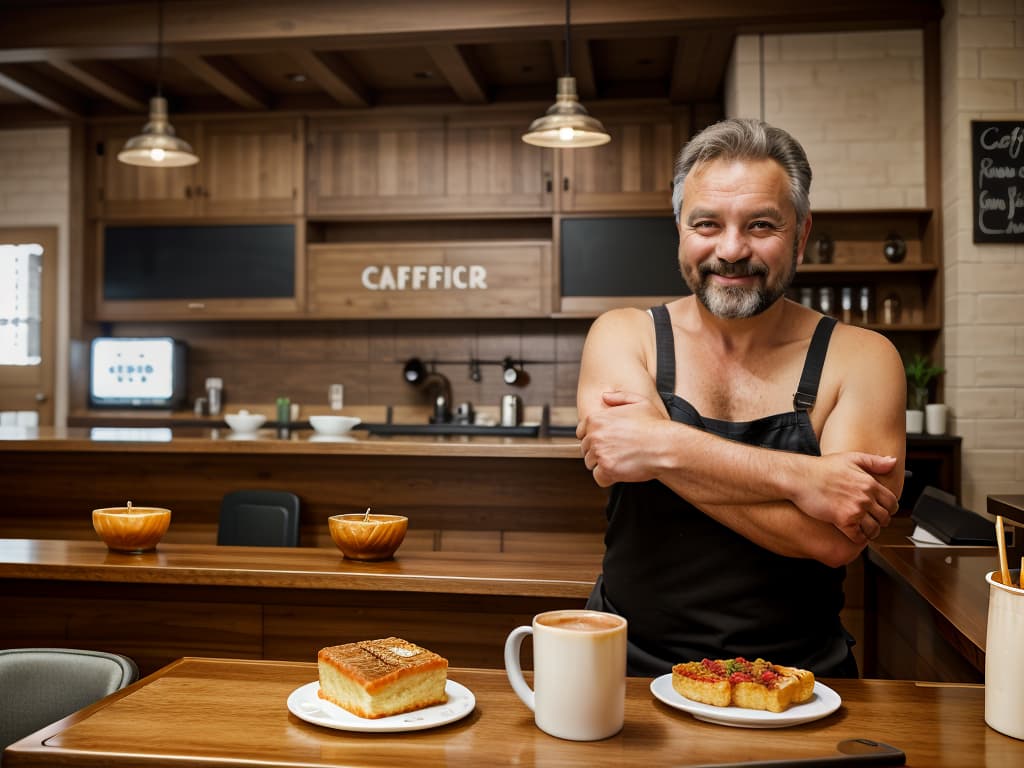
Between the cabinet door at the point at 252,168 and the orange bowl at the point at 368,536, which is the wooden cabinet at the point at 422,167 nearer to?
the cabinet door at the point at 252,168

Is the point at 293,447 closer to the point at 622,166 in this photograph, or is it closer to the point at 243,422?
the point at 243,422

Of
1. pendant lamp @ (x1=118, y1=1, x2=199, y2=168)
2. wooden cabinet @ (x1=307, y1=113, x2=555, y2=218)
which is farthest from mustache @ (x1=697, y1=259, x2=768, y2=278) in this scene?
wooden cabinet @ (x1=307, y1=113, x2=555, y2=218)

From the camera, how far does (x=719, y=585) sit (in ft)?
4.59

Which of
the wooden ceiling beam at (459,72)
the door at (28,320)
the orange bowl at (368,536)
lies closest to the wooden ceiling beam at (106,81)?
the door at (28,320)

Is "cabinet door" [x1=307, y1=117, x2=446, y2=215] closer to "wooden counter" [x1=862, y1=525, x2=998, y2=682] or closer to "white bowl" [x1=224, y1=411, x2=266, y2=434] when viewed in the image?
"white bowl" [x1=224, y1=411, x2=266, y2=434]

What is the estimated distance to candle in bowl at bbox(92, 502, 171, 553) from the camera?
2.25 m

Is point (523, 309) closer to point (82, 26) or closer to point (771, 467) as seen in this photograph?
point (82, 26)

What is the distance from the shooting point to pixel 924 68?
482cm

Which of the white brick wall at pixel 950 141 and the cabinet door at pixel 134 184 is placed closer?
the white brick wall at pixel 950 141

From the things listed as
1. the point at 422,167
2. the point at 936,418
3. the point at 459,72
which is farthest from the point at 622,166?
the point at 936,418

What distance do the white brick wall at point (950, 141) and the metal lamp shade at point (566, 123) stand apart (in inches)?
52.3

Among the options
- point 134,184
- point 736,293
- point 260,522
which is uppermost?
point 134,184

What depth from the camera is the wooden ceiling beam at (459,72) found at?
5168mm

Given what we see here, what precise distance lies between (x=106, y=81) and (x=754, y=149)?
5468 millimetres
